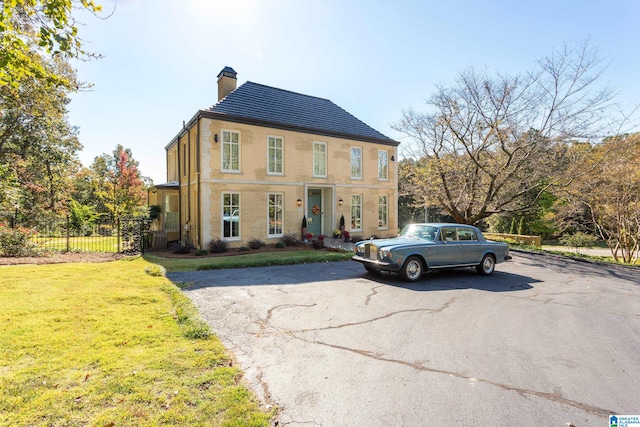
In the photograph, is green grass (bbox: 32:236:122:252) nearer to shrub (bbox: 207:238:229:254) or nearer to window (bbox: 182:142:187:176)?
shrub (bbox: 207:238:229:254)

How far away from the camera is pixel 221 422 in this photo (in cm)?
256

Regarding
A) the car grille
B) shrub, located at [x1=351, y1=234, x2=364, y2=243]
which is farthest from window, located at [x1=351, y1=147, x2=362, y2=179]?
the car grille

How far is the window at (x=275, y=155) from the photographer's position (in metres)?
15.3

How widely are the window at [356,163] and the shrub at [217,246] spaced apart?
27.2 feet

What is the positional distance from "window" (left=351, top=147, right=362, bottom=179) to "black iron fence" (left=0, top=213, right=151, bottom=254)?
35.6 ft

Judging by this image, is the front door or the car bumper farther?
the front door

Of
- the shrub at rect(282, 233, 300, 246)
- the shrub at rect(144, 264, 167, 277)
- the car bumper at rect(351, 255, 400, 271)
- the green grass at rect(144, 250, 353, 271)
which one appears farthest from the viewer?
the shrub at rect(282, 233, 300, 246)

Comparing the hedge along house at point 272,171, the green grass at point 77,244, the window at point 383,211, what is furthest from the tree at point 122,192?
the window at point 383,211

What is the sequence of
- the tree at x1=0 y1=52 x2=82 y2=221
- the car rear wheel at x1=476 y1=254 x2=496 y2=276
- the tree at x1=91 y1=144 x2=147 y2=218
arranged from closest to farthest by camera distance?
the car rear wheel at x1=476 y1=254 x2=496 y2=276 → the tree at x1=0 y1=52 x2=82 y2=221 → the tree at x1=91 y1=144 x2=147 y2=218

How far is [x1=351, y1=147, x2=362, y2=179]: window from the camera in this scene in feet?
59.6


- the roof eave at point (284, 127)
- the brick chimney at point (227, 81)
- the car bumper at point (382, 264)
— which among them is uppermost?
the brick chimney at point (227, 81)

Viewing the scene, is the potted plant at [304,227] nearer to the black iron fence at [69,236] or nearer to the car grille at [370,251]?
the black iron fence at [69,236]

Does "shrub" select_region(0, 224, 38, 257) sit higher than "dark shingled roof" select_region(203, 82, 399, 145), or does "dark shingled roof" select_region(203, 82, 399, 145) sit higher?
"dark shingled roof" select_region(203, 82, 399, 145)

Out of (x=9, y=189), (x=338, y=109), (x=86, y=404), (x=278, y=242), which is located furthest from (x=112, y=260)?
(x=338, y=109)
